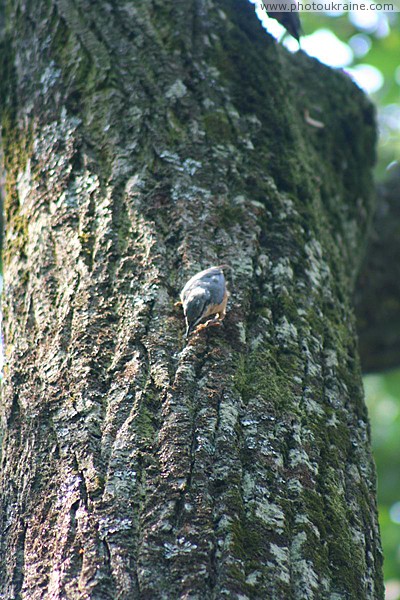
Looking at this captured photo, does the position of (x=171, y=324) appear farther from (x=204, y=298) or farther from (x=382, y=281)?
(x=382, y=281)

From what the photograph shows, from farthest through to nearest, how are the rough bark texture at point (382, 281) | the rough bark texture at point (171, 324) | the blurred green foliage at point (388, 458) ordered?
the blurred green foliage at point (388, 458) < the rough bark texture at point (382, 281) < the rough bark texture at point (171, 324)

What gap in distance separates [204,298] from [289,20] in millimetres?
1742

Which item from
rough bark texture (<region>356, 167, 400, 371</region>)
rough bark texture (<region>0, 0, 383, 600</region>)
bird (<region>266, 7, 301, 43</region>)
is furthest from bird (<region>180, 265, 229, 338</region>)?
rough bark texture (<region>356, 167, 400, 371</region>)

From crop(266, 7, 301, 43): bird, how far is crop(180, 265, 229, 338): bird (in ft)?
4.85

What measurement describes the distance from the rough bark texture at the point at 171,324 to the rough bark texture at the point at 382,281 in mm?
849

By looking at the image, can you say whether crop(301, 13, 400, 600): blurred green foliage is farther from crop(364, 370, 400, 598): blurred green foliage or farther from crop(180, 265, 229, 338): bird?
crop(180, 265, 229, 338): bird

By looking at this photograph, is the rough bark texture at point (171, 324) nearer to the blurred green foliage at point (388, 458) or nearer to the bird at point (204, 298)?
the bird at point (204, 298)

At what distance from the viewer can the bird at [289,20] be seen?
311 centimetres

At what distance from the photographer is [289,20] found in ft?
10.3

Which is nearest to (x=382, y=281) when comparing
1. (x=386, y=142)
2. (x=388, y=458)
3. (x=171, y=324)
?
(x=171, y=324)

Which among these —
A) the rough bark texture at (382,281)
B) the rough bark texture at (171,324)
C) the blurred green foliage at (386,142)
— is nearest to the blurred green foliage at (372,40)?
the blurred green foliage at (386,142)

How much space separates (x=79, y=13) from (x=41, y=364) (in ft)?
4.55

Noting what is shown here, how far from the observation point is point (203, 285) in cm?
203

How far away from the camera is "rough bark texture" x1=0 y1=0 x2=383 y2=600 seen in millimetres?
1669
